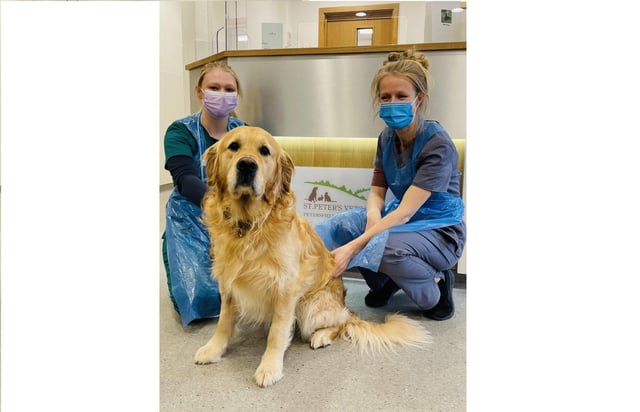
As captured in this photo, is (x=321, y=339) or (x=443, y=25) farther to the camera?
(x=321, y=339)

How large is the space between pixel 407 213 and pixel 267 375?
1.75 ft

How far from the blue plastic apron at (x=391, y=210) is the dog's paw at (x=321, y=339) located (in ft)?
0.62

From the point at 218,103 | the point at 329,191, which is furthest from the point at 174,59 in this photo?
the point at 329,191

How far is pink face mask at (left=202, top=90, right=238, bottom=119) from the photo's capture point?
914 mm

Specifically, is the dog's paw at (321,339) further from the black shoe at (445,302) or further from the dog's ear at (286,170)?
the dog's ear at (286,170)

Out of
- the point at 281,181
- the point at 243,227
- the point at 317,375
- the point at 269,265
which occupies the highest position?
the point at 281,181

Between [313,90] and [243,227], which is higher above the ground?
[313,90]

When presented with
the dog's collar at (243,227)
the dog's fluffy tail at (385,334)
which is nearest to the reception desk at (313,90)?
the dog's collar at (243,227)

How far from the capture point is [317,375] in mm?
874

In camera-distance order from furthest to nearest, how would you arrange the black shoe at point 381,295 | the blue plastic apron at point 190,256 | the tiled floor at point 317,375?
the black shoe at point 381,295 < the blue plastic apron at point 190,256 < the tiled floor at point 317,375

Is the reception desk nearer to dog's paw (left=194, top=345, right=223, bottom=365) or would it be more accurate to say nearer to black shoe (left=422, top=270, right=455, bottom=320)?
black shoe (left=422, top=270, right=455, bottom=320)

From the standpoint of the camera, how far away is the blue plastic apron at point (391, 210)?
0.92 metres

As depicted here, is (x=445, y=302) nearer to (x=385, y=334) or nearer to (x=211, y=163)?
(x=385, y=334)

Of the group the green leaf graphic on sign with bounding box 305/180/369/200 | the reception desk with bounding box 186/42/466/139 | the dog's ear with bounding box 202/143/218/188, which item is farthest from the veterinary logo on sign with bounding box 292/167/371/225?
the dog's ear with bounding box 202/143/218/188
